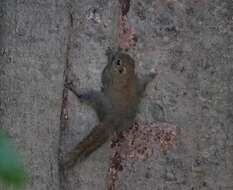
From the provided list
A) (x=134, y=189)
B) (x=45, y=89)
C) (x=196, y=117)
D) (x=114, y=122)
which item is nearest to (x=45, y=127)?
(x=45, y=89)

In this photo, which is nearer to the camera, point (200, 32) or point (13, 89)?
point (200, 32)

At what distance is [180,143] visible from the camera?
2.00m

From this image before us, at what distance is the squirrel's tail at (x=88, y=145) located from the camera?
200 centimetres

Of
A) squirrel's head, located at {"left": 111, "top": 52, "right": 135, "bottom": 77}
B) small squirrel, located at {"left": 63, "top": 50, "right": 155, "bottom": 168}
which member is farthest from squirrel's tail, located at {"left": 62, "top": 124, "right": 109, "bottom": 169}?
squirrel's head, located at {"left": 111, "top": 52, "right": 135, "bottom": 77}

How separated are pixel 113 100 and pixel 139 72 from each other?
139 millimetres

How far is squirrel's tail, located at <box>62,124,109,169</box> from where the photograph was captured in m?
2.00

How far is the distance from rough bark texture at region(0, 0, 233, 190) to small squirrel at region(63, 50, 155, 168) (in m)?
0.03

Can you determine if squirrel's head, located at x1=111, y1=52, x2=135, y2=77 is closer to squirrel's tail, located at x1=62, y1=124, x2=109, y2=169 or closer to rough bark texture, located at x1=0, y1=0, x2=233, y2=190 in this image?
rough bark texture, located at x1=0, y1=0, x2=233, y2=190

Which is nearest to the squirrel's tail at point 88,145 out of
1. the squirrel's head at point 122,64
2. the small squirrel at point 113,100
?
the small squirrel at point 113,100

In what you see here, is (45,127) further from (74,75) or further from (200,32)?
(200,32)

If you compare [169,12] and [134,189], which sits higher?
[169,12]

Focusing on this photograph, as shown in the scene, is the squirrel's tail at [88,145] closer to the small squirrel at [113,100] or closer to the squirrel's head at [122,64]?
the small squirrel at [113,100]

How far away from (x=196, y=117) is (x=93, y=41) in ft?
1.53

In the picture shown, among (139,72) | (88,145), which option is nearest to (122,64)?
(139,72)
